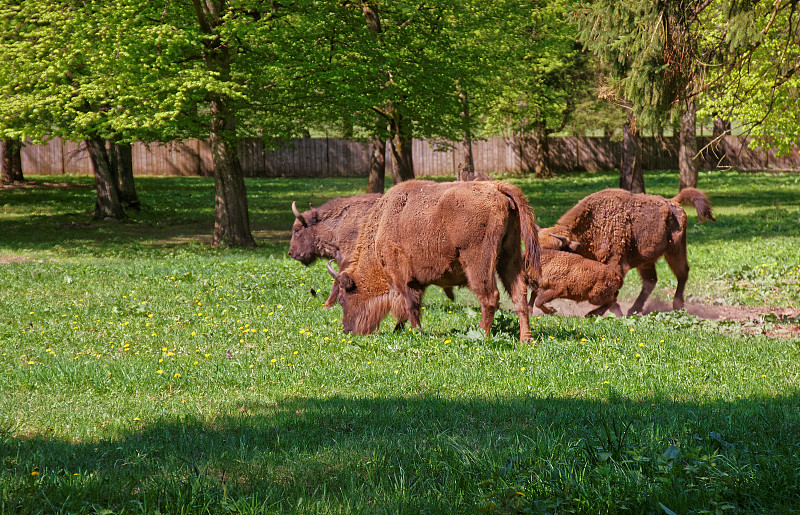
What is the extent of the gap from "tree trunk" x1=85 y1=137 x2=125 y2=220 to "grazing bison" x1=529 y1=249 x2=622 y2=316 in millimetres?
18690

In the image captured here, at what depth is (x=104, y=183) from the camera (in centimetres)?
2542

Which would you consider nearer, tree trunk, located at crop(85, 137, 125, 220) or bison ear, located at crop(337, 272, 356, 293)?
bison ear, located at crop(337, 272, 356, 293)

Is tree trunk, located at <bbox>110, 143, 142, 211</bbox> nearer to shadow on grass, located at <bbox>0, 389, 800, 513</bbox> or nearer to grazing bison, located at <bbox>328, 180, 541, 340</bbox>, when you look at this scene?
grazing bison, located at <bbox>328, 180, 541, 340</bbox>

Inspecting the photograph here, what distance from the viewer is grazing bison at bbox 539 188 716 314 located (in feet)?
39.4

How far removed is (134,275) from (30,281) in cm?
187

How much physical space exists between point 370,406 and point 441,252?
3.38 m

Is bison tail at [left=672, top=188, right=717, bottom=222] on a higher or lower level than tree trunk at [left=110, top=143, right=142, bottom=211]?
lower

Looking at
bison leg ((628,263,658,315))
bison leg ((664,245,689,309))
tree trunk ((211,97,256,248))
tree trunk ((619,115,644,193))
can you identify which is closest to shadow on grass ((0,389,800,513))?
bison leg ((664,245,689,309))

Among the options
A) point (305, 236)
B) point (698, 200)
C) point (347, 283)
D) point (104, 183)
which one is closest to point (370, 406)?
point (347, 283)

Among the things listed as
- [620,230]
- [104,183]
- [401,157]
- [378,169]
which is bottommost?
[620,230]

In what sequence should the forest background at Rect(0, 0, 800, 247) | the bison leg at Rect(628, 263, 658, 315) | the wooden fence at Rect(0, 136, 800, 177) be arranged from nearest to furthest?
the bison leg at Rect(628, 263, 658, 315) < the forest background at Rect(0, 0, 800, 247) < the wooden fence at Rect(0, 136, 800, 177)

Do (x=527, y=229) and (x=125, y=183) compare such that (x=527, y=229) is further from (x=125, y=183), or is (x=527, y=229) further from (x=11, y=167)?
(x=11, y=167)

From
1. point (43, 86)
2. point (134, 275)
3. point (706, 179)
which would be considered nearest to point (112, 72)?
point (43, 86)

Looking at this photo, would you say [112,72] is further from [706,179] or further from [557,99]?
[706,179]
